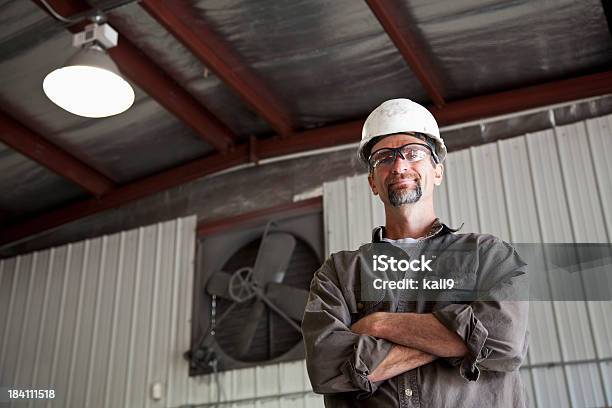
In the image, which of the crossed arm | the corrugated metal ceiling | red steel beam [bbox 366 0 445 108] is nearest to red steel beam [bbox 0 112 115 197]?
the corrugated metal ceiling

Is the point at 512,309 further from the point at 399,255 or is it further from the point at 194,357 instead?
the point at 194,357

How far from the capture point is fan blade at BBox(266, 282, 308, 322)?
614 cm

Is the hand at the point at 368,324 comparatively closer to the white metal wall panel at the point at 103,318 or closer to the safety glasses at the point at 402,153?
the safety glasses at the point at 402,153

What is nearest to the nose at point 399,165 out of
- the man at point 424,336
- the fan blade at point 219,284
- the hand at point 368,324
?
the man at point 424,336

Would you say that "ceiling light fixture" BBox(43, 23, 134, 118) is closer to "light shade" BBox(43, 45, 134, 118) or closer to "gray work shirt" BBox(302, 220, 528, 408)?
"light shade" BBox(43, 45, 134, 118)

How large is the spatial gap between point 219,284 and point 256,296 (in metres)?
0.43

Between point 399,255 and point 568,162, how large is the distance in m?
3.54

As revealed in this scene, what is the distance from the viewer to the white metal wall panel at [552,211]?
5.05 meters

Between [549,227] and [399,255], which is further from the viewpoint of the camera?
[549,227]

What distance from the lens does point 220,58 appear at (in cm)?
590

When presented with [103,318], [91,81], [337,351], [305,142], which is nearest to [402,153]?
[337,351]

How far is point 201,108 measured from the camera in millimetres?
6762

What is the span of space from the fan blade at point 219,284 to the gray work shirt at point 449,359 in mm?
4278

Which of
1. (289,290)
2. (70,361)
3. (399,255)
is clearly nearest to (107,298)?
(70,361)
